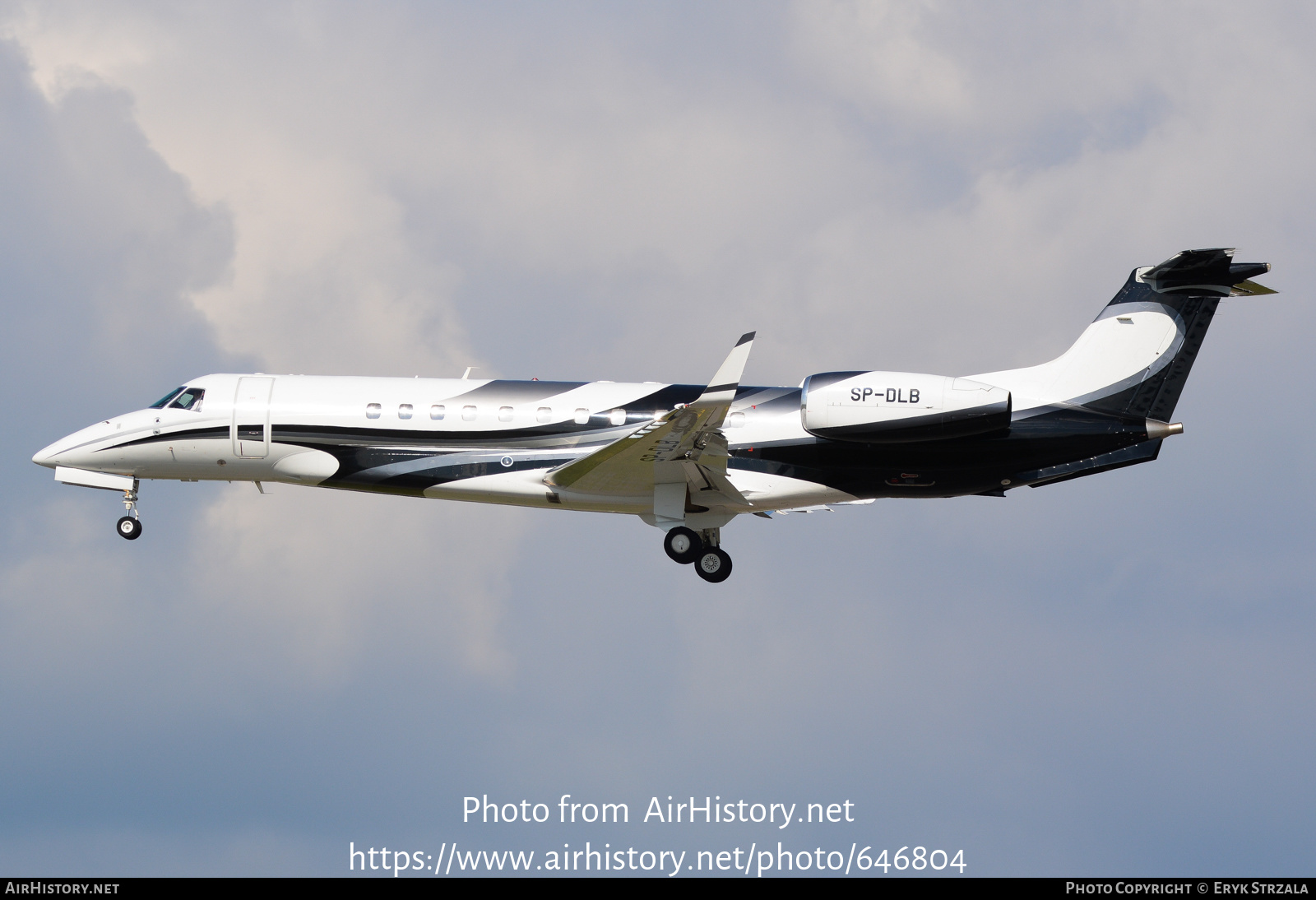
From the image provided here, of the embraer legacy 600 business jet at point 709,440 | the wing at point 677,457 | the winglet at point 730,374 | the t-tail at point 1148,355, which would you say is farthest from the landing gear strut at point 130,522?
the t-tail at point 1148,355

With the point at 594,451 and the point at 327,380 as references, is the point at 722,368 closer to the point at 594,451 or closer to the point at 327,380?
the point at 594,451

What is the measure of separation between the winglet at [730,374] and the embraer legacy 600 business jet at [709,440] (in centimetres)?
207

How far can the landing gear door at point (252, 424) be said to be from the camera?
2400cm

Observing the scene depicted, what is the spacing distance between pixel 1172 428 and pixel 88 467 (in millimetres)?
20122

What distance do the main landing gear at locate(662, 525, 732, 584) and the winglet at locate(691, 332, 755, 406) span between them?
4331 millimetres

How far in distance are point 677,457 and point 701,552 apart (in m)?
2.28

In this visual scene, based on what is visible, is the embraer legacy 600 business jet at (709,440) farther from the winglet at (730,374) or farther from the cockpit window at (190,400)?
the winglet at (730,374)

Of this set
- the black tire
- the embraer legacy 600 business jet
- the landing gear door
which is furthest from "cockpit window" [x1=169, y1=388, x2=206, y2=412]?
the black tire

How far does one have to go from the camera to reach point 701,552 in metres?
23.5

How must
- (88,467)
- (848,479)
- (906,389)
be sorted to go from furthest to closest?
(88,467), (848,479), (906,389)

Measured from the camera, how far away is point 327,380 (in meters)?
24.3

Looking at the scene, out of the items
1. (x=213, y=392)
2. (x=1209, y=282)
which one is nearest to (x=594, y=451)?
(x=213, y=392)

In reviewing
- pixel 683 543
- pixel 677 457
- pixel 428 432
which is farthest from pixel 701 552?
pixel 428 432

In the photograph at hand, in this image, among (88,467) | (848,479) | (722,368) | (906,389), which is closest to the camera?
(722,368)
